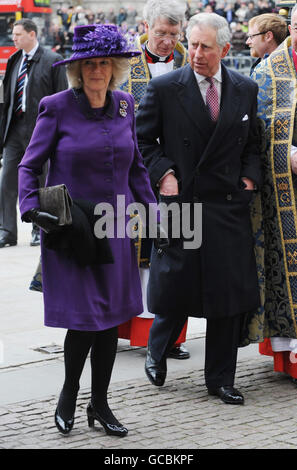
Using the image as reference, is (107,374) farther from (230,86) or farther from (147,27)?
(147,27)

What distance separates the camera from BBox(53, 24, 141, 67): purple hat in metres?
4.16

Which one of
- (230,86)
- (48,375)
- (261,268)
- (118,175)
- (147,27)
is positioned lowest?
(48,375)

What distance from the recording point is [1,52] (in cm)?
2530

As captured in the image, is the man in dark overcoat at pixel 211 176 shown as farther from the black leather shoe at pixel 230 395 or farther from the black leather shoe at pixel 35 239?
the black leather shoe at pixel 35 239

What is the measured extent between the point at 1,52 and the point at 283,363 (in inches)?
831

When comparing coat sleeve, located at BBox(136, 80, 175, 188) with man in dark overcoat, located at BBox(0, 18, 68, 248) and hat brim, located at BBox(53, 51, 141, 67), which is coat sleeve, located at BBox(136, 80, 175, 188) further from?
man in dark overcoat, located at BBox(0, 18, 68, 248)

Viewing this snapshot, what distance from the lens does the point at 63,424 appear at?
4301 millimetres

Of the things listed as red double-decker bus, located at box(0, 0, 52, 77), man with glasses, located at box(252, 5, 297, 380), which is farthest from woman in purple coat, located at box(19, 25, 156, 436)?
red double-decker bus, located at box(0, 0, 52, 77)

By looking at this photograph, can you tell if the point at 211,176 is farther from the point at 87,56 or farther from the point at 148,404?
the point at 148,404

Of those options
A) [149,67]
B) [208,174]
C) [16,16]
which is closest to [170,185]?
[208,174]

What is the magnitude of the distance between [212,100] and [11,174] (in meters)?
5.09

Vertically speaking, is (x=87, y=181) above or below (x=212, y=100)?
below

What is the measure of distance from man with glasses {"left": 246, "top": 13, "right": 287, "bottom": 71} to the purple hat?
2660 millimetres
